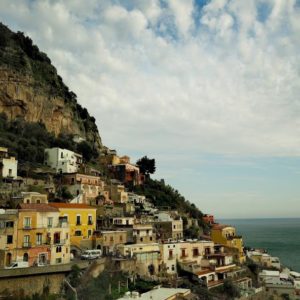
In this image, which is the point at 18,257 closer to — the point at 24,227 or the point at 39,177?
the point at 24,227

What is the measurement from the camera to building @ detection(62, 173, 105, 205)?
49938 millimetres

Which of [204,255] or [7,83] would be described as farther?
[7,83]

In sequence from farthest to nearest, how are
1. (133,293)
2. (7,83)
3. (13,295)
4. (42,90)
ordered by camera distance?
(42,90) < (7,83) < (133,293) < (13,295)

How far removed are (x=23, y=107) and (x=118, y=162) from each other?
1839cm

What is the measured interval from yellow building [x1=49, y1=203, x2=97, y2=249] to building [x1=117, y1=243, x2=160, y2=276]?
12.3ft

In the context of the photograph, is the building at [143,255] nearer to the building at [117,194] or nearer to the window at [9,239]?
the window at [9,239]

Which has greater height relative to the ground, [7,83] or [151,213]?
[7,83]

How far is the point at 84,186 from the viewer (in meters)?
50.7

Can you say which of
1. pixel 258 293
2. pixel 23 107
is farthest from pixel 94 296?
pixel 23 107

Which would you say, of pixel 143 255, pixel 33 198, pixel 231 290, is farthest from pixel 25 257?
pixel 231 290

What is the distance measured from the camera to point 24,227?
3278 centimetres

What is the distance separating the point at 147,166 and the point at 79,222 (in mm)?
35415

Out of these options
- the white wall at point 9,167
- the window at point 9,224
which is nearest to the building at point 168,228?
the white wall at point 9,167

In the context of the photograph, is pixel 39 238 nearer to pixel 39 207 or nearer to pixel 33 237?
pixel 33 237
